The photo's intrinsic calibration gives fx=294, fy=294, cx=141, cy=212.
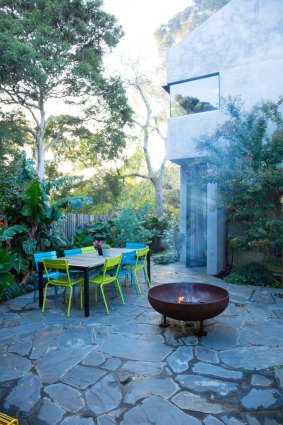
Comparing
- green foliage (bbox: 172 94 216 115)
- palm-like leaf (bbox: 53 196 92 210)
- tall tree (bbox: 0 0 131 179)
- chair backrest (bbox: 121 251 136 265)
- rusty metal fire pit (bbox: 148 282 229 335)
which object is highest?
tall tree (bbox: 0 0 131 179)

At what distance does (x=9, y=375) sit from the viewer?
332 centimetres

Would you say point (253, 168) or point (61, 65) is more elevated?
point (61, 65)

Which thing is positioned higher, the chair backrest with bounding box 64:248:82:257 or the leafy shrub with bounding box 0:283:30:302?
the chair backrest with bounding box 64:248:82:257

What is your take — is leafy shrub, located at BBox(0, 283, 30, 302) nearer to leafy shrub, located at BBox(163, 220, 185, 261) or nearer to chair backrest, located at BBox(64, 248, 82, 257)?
chair backrest, located at BBox(64, 248, 82, 257)

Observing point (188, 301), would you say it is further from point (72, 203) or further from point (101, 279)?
point (72, 203)

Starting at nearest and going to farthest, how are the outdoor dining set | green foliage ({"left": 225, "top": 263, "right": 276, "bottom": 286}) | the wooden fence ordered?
the outdoor dining set
green foliage ({"left": 225, "top": 263, "right": 276, "bottom": 286})
the wooden fence

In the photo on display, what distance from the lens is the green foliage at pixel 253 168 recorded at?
6625mm

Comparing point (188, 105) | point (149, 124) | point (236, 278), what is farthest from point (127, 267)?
point (149, 124)

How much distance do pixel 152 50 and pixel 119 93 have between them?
26.2 ft

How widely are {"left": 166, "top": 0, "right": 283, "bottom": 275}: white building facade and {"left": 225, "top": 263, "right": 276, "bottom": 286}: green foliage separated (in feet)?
2.98

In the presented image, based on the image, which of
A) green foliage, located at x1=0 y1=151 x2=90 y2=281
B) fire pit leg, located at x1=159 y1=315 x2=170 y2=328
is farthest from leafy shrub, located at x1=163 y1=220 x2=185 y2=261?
fire pit leg, located at x1=159 y1=315 x2=170 y2=328

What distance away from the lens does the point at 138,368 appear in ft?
11.2

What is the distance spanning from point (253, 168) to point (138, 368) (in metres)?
5.14

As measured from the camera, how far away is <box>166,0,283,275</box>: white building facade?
318 inches
